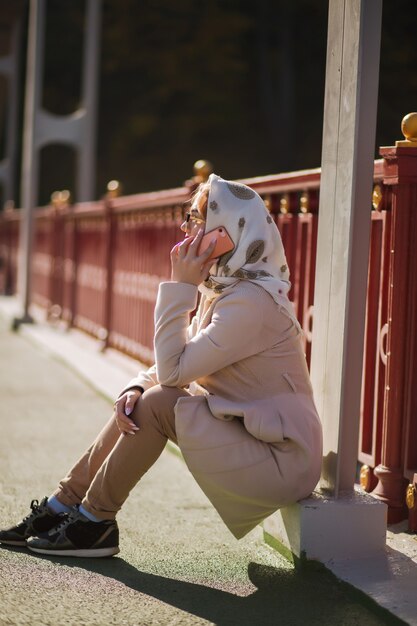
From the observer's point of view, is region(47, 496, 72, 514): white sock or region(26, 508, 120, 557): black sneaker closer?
region(26, 508, 120, 557): black sneaker

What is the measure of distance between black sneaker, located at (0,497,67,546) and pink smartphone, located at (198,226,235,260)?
0.99 meters

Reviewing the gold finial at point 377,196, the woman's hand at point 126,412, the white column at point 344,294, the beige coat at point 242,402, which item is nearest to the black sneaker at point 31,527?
the woman's hand at point 126,412

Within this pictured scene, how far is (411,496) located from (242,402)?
0.71 m

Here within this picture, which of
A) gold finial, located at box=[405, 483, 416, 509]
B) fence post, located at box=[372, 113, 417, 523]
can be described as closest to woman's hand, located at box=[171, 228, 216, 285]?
fence post, located at box=[372, 113, 417, 523]

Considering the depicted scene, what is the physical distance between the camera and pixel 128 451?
3.52 metres

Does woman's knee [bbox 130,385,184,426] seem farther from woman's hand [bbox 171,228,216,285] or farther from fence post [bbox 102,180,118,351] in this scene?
fence post [bbox 102,180,118,351]

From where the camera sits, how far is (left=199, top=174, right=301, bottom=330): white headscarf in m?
3.45

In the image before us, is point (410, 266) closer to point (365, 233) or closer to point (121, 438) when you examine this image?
point (365, 233)

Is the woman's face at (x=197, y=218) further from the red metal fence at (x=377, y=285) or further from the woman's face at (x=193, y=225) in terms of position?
the red metal fence at (x=377, y=285)

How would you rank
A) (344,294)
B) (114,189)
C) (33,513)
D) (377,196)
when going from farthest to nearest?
(114,189) → (377,196) → (33,513) → (344,294)

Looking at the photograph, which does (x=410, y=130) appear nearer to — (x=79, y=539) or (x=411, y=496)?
(x=411, y=496)

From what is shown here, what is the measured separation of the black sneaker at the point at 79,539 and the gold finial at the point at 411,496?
96 cm

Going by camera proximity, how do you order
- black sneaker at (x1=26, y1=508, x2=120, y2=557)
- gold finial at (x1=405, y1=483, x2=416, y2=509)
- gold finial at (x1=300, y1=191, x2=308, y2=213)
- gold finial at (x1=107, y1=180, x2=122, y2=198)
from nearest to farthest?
black sneaker at (x1=26, y1=508, x2=120, y2=557) < gold finial at (x1=405, y1=483, x2=416, y2=509) < gold finial at (x1=300, y1=191, x2=308, y2=213) < gold finial at (x1=107, y1=180, x2=122, y2=198)

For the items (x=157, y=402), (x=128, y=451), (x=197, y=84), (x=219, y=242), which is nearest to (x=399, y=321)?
(x=219, y=242)
